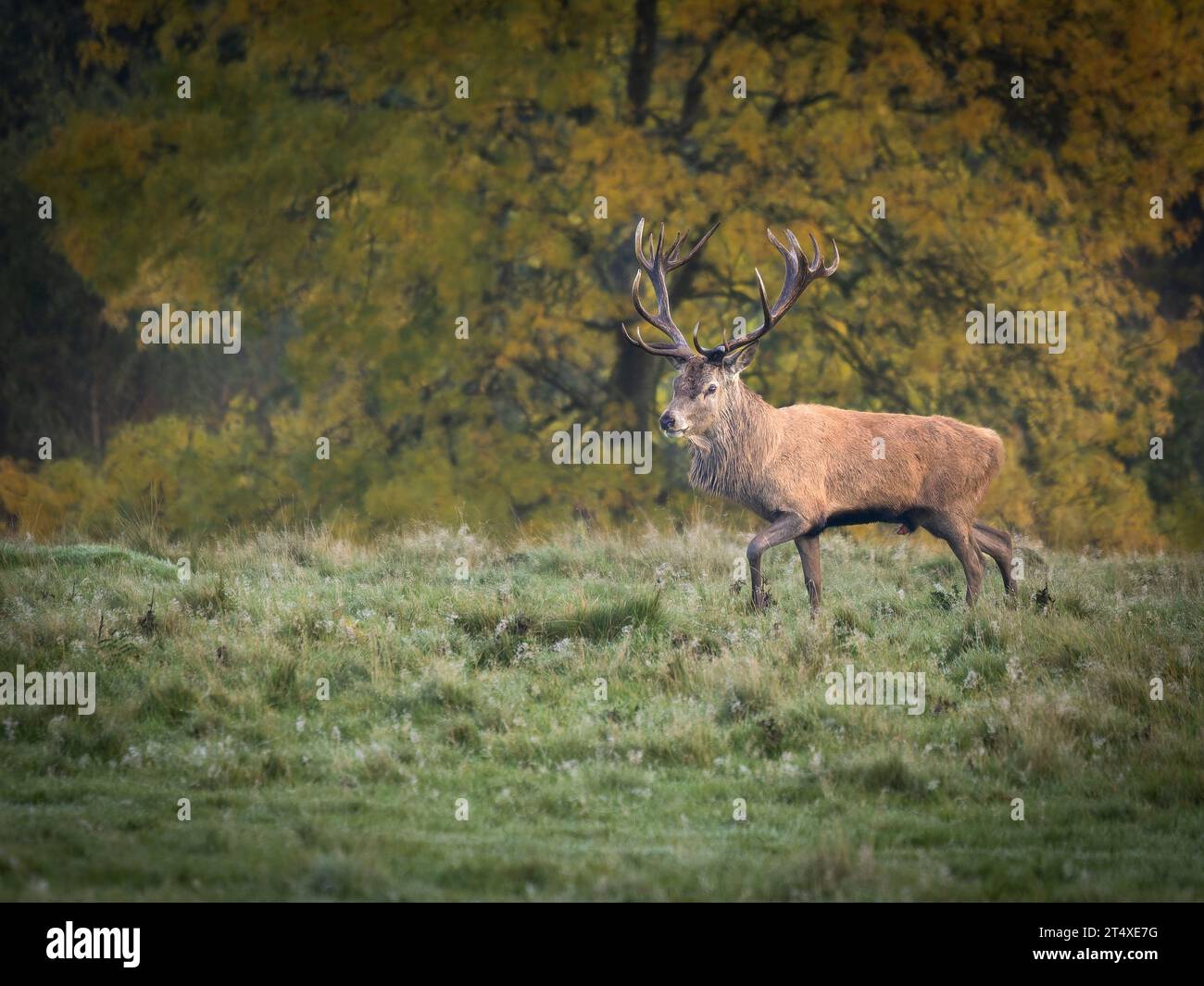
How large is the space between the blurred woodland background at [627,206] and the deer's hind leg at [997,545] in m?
7.62

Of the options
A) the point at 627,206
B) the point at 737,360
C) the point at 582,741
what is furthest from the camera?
the point at 627,206

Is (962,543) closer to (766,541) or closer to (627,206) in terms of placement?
(766,541)

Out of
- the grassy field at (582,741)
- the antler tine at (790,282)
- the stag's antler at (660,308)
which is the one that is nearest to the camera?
the grassy field at (582,741)

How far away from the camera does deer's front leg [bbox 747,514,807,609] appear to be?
11.6m

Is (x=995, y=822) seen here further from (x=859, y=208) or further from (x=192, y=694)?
(x=859, y=208)

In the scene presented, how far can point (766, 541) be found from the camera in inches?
457

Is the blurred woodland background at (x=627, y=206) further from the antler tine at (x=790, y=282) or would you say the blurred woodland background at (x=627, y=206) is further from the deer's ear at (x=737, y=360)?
the deer's ear at (x=737, y=360)

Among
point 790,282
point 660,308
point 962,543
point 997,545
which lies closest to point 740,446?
point 660,308

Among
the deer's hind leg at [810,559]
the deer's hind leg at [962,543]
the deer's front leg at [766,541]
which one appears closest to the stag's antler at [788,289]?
the deer's front leg at [766,541]

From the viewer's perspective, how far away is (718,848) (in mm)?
7590

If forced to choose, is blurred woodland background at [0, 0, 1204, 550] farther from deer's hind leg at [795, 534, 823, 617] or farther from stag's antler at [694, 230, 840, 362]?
deer's hind leg at [795, 534, 823, 617]

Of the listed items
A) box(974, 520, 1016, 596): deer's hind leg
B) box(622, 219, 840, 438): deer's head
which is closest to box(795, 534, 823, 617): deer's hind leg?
box(622, 219, 840, 438): deer's head

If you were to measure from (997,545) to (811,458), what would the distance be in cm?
169

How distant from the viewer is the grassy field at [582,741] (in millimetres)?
7188
